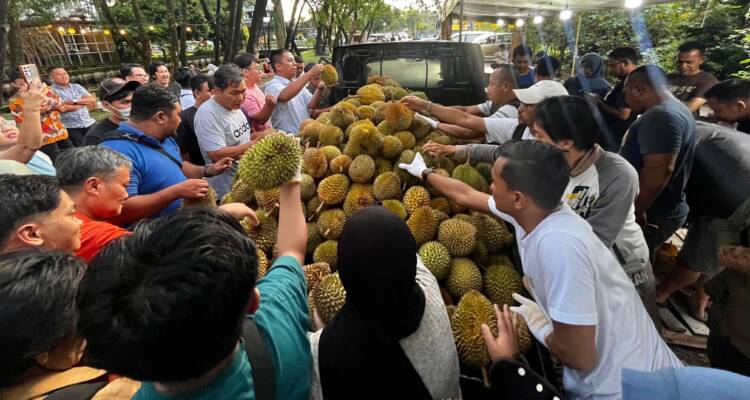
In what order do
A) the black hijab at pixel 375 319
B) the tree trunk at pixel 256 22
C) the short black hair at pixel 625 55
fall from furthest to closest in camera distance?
the tree trunk at pixel 256 22 → the short black hair at pixel 625 55 → the black hijab at pixel 375 319

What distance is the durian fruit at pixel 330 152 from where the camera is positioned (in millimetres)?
2773

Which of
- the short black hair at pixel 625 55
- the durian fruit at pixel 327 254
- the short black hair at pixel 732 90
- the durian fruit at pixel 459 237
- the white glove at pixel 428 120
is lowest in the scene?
the durian fruit at pixel 327 254

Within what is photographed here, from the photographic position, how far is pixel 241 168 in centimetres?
206

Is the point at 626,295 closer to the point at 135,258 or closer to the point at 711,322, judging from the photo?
the point at 711,322

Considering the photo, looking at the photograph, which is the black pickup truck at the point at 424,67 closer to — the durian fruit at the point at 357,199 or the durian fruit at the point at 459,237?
the durian fruit at the point at 357,199

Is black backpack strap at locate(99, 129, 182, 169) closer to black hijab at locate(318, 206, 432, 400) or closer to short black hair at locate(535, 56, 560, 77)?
black hijab at locate(318, 206, 432, 400)

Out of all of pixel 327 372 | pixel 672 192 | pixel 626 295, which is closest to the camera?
pixel 327 372

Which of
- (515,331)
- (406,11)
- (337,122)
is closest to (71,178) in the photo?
(337,122)

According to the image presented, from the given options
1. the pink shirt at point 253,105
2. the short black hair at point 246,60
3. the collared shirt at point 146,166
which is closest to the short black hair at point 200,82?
the short black hair at point 246,60

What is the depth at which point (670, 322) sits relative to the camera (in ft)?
10.2

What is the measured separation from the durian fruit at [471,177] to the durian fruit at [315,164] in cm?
99

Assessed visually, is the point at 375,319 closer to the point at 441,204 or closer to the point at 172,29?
the point at 441,204

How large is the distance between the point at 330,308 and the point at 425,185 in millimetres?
1259

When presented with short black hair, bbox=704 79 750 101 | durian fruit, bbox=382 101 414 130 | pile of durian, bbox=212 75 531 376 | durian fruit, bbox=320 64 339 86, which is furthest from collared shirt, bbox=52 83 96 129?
short black hair, bbox=704 79 750 101
